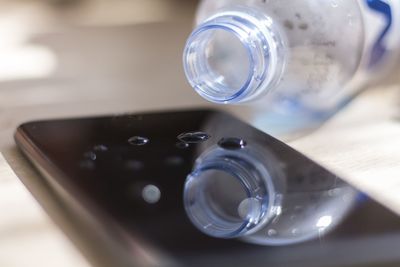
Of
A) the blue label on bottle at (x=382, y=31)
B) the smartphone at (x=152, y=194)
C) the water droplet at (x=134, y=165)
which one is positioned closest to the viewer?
the smartphone at (x=152, y=194)

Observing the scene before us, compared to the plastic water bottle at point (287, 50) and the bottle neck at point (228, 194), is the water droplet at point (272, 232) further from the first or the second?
the plastic water bottle at point (287, 50)

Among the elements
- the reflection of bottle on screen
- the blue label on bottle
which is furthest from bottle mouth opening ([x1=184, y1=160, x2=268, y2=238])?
the blue label on bottle

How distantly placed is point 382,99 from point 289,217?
1.05 feet

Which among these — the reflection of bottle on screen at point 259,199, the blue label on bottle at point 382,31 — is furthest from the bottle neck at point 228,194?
the blue label on bottle at point 382,31

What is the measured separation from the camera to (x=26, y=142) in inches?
18.0

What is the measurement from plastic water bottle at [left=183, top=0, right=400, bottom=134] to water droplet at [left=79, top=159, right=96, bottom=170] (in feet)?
0.37

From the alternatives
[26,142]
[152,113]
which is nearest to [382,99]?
[152,113]

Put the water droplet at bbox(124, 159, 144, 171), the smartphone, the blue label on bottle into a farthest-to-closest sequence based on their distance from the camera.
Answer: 1. the blue label on bottle
2. the water droplet at bbox(124, 159, 144, 171)
3. the smartphone

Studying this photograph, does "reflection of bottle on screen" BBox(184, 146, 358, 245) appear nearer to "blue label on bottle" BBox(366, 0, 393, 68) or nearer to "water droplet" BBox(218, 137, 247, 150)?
"water droplet" BBox(218, 137, 247, 150)

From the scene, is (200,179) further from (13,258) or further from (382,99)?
(382,99)

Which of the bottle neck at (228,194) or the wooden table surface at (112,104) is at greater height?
the wooden table surface at (112,104)

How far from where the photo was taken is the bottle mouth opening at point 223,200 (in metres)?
0.34

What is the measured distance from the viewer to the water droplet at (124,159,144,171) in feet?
1.35

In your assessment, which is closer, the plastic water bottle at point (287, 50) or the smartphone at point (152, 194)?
the smartphone at point (152, 194)
